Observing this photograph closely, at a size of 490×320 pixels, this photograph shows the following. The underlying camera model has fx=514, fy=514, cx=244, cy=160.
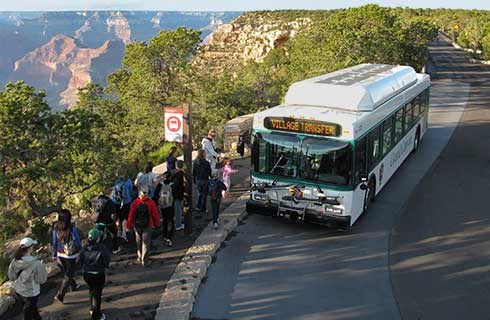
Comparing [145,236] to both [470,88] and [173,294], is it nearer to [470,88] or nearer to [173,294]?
[173,294]

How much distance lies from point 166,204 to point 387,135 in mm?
6947

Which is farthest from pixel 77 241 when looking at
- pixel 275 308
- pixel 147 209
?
pixel 275 308

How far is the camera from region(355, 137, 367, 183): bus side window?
36.9ft

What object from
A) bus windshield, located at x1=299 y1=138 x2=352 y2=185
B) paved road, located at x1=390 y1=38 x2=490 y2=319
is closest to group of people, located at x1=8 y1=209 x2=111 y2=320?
paved road, located at x1=390 y1=38 x2=490 y2=319

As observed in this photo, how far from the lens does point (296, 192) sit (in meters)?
11.4

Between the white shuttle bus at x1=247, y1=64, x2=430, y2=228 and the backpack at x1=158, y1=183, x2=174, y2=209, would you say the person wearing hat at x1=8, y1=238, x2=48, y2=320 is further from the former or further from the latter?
the white shuttle bus at x1=247, y1=64, x2=430, y2=228

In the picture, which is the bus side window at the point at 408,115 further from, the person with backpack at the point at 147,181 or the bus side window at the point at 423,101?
the person with backpack at the point at 147,181

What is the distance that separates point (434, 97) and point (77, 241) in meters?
32.3

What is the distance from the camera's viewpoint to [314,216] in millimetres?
11406

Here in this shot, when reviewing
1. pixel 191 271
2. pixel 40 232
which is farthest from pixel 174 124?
pixel 40 232

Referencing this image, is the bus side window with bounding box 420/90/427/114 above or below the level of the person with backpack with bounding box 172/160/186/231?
above

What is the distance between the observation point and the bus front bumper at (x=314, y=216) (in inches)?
441

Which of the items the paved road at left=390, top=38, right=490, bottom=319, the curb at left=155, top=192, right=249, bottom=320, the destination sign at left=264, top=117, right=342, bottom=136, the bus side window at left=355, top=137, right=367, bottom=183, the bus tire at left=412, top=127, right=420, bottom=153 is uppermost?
the destination sign at left=264, top=117, right=342, bottom=136

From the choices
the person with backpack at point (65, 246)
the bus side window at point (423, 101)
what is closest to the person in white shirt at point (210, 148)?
the person with backpack at point (65, 246)
